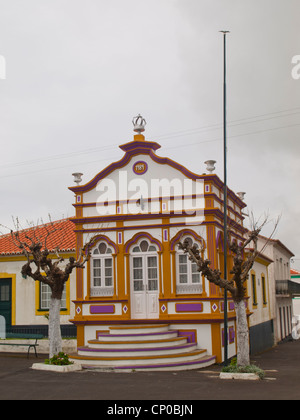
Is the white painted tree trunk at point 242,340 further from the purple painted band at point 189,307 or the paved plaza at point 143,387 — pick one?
the purple painted band at point 189,307

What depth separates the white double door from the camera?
19.7 metres

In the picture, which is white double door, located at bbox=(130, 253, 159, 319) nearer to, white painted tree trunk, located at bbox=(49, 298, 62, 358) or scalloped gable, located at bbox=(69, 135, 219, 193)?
scalloped gable, located at bbox=(69, 135, 219, 193)

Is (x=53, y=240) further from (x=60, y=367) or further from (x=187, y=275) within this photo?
(x=60, y=367)

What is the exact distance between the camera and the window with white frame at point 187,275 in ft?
63.2

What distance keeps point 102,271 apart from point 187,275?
3249 millimetres

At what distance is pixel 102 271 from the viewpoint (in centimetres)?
2041

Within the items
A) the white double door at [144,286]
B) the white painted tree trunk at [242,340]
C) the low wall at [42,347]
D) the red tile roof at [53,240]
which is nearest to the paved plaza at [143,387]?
the white painted tree trunk at [242,340]

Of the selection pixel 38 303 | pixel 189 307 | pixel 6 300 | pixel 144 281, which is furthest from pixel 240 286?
pixel 6 300

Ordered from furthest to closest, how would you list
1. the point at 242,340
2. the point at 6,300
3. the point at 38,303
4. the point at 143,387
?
1. the point at 6,300
2. the point at 38,303
3. the point at 242,340
4. the point at 143,387

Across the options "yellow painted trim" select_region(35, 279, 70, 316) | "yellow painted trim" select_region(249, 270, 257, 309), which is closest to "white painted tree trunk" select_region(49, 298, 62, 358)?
"yellow painted trim" select_region(35, 279, 70, 316)

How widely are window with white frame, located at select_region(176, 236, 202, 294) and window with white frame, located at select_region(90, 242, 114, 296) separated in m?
2.57

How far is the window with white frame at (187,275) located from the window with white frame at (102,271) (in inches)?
101

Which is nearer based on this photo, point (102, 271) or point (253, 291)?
point (102, 271)
